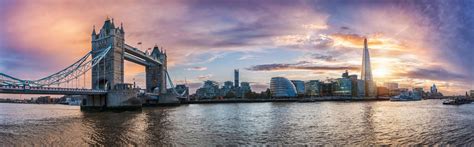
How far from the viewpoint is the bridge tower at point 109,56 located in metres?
76.3

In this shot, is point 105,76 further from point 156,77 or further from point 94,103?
point 156,77

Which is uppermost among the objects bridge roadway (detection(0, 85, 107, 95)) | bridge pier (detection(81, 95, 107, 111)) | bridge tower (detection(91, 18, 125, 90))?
bridge tower (detection(91, 18, 125, 90))

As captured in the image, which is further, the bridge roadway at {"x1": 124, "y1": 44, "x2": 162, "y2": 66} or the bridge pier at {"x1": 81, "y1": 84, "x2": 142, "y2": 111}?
the bridge roadway at {"x1": 124, "y1": 44, "x2": 162, "y2": 66}

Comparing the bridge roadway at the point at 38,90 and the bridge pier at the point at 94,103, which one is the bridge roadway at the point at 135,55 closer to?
the bridge pier at the point at 94,103

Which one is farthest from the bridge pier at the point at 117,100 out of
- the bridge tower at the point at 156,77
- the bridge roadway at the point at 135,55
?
the bridge tower at the point at 156,77

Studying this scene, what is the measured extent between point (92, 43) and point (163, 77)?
156 ft

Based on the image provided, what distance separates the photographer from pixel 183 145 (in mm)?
Result: 21438

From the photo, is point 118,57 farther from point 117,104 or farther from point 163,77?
point 163,77

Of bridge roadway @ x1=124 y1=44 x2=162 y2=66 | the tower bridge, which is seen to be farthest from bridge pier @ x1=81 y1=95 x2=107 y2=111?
bridge roadway @ x1=124 y1=44 x2=162 y2=66

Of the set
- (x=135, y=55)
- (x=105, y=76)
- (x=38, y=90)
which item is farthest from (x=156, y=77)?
(x=38, y=90)

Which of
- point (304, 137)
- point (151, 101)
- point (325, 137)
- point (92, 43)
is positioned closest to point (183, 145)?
point (304, 137)

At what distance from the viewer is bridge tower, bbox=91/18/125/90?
76.3m

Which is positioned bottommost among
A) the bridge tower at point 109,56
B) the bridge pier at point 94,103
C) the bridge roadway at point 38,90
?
the bridge pier at point 94,103

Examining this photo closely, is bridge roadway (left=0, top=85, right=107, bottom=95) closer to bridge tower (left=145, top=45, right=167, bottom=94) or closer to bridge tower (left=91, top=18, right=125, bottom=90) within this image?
bridge tower (left=91, top=18, right=125, bottom=90)
